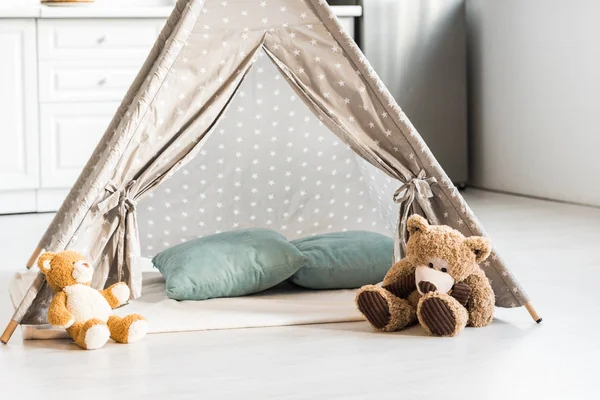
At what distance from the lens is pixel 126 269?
2348 millimetres

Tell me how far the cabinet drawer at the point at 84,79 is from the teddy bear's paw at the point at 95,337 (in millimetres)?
2560

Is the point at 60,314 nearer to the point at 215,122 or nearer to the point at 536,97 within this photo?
the point at 215,122

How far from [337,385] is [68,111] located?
118 inches

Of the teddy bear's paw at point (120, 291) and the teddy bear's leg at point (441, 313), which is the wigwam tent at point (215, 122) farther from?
the teddy bear's leg at point (441, 313)

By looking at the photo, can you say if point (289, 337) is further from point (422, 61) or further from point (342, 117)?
point (422, 61)

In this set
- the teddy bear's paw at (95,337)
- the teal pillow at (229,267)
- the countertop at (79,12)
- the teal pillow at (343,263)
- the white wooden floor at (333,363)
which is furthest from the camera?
the countertop at (79,12)

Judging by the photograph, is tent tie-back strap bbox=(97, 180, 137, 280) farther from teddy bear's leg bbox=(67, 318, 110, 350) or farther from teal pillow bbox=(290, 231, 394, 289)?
teal pillow bbox=(290, 231, 394, 289)

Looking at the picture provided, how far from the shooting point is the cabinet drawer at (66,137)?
4.35 meters

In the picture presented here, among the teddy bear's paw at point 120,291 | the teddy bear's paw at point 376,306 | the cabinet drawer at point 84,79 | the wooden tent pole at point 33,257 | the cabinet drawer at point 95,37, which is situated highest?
the cabinet drawer at point 95,37

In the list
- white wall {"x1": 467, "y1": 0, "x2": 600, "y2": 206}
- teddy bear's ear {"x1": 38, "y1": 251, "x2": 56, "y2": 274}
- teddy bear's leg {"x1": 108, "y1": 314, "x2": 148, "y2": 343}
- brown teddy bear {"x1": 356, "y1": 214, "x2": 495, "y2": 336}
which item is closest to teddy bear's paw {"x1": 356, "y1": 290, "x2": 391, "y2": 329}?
brown teddy bear {"x1": 356, "y1": 214, "x2": 495, "y2": 336}

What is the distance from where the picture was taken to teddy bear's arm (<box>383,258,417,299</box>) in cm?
222

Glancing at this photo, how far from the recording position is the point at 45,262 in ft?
6.84

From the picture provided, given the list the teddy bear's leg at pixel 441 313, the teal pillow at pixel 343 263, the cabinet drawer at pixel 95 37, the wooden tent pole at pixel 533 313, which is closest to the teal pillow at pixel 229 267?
the teal pillow at pixel 343 263

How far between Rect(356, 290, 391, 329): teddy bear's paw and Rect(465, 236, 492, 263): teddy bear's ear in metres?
0.25
